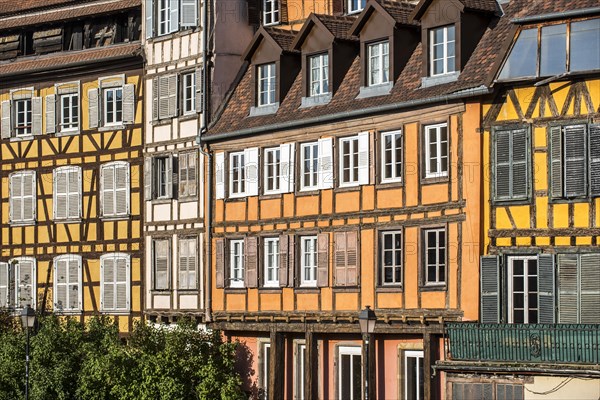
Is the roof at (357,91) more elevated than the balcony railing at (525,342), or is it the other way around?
the roof at (357,91)

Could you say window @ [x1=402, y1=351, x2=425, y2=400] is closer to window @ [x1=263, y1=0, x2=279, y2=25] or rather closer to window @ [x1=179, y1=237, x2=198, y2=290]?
window @ [x1=179, y1=237, x2=198, y2=290]

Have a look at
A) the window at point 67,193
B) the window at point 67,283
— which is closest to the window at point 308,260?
the window at point 67,283

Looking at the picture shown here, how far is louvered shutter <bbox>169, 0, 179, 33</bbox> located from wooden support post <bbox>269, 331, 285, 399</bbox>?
367 inches

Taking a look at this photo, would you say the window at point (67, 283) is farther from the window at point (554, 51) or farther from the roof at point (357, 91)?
the window at point (554, 51)

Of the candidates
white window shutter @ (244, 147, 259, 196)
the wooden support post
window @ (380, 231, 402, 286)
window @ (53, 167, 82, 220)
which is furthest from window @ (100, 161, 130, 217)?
window @ (380, 231, 402, 286)

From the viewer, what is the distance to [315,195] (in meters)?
43.6

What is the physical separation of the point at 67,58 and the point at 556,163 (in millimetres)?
19402

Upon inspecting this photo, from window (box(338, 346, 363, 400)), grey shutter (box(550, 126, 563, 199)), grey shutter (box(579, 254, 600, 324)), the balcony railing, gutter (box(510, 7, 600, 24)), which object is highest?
gutter (box(510, 7, 600, 24))

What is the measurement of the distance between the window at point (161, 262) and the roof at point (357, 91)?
389 cm

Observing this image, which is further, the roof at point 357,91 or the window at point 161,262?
the window at point 161,262

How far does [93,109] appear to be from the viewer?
51531mm

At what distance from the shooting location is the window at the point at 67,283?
51.8 metres

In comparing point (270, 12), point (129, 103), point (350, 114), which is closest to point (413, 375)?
point (350, 114)

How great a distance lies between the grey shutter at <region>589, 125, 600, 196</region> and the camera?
36.4 m
